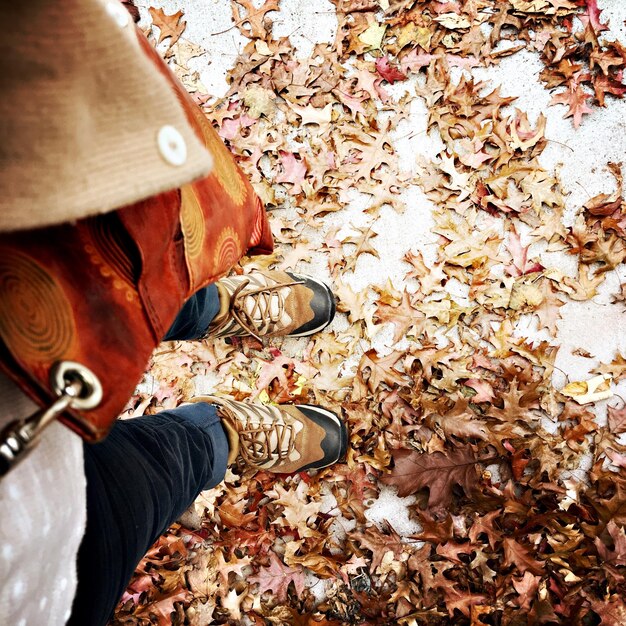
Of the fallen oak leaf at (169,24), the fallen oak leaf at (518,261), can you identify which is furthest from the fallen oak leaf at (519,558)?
the fallen oak leaf at (169,24)

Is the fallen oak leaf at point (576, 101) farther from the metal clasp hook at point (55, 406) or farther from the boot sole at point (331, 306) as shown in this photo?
the metal clasp hook at point (55, 406)

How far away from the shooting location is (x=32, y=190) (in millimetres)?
572

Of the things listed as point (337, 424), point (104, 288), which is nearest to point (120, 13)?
point (104, 288)

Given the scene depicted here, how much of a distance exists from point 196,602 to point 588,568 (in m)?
1.56

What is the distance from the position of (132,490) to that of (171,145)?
2.57 feet

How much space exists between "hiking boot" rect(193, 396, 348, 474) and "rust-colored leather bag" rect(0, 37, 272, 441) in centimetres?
90

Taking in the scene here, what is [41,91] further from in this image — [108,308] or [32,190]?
[108,308]

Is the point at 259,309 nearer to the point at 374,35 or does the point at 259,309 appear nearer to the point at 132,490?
the point at 132,490

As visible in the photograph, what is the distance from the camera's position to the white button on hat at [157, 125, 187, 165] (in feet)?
2.04

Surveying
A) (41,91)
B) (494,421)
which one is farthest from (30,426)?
(494,421)

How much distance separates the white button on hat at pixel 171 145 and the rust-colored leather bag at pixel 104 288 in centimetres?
20

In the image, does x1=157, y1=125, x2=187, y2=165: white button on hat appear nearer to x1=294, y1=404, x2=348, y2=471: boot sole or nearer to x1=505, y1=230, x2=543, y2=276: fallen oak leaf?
x1=294, y1=404, x2=348, y2=471: boot sole

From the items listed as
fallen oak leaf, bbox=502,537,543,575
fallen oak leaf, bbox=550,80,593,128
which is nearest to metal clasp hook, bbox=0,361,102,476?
fallen oak leaf, bbox=502,537,543,575

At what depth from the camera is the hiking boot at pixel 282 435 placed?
176 cm
